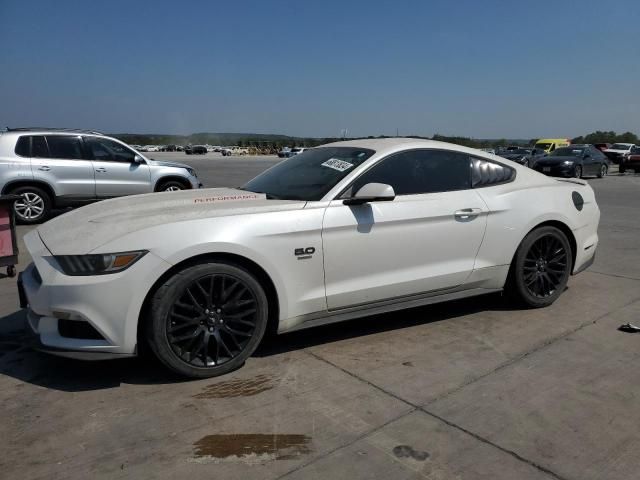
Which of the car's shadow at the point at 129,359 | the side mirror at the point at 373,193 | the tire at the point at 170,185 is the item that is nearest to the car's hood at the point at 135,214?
the side mirror at the point at 373,193

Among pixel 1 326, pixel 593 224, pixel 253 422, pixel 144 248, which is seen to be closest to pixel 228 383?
pixel 253 422

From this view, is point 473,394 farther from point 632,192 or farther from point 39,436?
point 632,192

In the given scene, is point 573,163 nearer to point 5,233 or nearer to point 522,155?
point 522,155

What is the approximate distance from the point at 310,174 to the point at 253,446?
216 cm

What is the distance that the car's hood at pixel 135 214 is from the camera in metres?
3.15

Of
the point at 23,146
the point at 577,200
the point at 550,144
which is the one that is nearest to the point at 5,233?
the point at 23,146

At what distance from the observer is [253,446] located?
260cm

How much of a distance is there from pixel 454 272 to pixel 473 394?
47.1 inches

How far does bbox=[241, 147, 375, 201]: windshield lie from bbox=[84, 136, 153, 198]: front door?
642 centimetres

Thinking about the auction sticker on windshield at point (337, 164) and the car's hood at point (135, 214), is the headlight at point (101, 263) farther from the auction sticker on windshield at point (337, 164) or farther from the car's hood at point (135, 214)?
the auction sticker on windshield at point (337, 164)

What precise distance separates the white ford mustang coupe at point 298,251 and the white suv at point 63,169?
20.4 feet

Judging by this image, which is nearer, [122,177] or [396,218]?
[396,218]

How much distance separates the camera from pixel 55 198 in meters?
9.53

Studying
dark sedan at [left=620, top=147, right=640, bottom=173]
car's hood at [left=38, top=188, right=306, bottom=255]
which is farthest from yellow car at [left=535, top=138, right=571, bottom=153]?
car's hood at [left=38, top=188, right=306, bottom=255]
